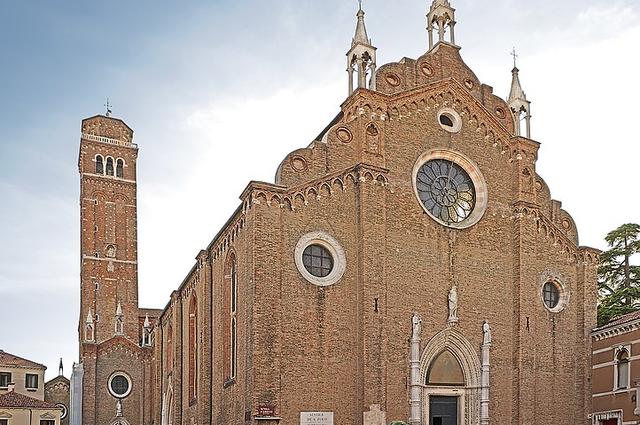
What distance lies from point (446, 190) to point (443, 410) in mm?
7542

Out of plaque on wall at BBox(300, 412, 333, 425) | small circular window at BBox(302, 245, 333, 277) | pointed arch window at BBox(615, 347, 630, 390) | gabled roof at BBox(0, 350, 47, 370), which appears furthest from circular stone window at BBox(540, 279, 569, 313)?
gabled roof at BBox(0, 350, 47, 370)

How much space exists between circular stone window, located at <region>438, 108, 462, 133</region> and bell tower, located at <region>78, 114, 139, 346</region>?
30.9 meters

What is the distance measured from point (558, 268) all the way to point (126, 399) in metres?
30.6

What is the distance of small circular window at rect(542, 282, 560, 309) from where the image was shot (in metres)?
26.9

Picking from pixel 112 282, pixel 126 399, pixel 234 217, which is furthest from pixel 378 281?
pixel 112 282

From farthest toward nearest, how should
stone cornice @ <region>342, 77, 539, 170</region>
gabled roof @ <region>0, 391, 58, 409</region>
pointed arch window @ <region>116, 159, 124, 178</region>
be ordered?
1. pointed arch window @ <region>116, 159, 124, 178</region>
2. gabled roof @ <region>0, 391, 58, 409</region>
3. stone cornice @ <region>342, 77, 539, 170</region>

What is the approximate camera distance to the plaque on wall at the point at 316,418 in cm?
2173

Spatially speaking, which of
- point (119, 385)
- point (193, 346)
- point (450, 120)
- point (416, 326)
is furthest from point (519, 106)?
point (119, 385)

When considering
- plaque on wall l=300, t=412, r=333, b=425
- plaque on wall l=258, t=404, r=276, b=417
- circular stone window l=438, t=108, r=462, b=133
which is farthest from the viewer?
circular stone window l=438, t=108, r=462, b=133

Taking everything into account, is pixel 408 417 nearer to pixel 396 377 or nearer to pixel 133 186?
pixel 396 377

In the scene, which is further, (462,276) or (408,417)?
(462,276)

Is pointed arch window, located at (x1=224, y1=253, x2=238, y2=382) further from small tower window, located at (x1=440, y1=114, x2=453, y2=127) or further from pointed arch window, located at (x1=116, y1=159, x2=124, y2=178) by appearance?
pointed arch window, located at (x1=116, y1=159, x2=124, y2=178)

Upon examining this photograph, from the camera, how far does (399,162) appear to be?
82.0 feet

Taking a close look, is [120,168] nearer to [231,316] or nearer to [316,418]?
[231,316]
